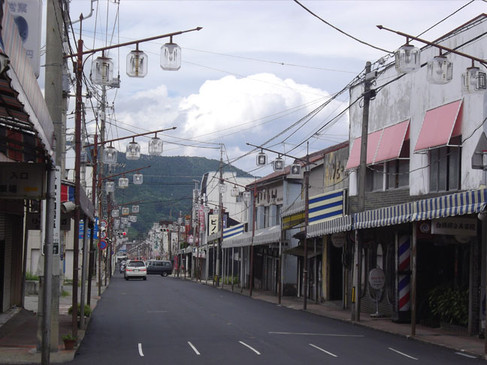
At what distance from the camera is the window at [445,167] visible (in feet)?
85.6

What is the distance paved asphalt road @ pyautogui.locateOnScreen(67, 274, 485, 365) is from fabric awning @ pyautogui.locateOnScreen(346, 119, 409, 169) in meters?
6.97

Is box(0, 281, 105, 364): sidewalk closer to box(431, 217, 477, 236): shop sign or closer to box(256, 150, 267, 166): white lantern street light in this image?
box(431, 217, 477, 236): shop sign

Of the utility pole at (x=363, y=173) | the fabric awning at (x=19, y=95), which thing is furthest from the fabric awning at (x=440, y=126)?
the fabric awning at (x=19, y=95)

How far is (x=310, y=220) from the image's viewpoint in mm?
40656

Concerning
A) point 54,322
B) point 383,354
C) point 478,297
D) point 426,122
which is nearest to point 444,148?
point 426,122

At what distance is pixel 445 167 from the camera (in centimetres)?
2695

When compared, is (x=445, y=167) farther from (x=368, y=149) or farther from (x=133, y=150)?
(x=133, y=150)

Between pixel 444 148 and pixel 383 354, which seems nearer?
pixel 383 354

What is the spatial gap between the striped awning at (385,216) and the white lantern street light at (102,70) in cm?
960

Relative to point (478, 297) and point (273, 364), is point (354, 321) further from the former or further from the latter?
point (273, 364)

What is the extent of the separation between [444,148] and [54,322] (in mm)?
15410

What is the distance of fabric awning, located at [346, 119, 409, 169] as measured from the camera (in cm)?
3052

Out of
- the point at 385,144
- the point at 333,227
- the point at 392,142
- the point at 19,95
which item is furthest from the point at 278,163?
the point at 19,95

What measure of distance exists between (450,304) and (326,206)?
1370 centimetres
